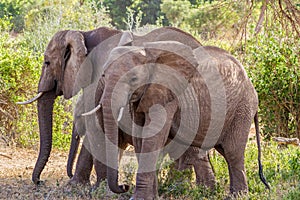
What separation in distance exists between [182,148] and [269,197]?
1.31m

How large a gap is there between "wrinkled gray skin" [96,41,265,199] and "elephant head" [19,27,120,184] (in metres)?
1.03

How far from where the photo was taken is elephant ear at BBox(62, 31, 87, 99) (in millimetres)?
6574

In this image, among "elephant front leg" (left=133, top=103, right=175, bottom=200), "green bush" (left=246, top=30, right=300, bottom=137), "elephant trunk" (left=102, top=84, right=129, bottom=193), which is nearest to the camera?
"elephant trunk" (left=102, top=84, right=129, bottom=193)

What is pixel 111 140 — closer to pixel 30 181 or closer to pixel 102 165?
pixel 102 165

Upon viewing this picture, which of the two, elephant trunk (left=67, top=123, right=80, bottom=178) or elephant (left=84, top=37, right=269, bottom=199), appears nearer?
→ elephant (left=84, top=37, right=269, bottom=199)

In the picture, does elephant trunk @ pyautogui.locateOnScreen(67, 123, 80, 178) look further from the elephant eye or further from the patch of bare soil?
the elephant eye

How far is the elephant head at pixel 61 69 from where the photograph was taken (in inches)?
261

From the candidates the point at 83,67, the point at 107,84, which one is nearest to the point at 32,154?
the point at 83,67

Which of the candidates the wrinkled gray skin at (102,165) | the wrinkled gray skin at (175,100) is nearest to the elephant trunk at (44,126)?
the wrinkled gray skin at (102,165)

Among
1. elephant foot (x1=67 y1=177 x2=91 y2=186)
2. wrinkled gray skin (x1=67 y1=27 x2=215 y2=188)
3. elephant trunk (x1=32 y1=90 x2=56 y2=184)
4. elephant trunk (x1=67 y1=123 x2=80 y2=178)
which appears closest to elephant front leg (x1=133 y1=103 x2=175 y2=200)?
wrinkled gray skin (x1=67 y1=27 x2=215 y2=188)

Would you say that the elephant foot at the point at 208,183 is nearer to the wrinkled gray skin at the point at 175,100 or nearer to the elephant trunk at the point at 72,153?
the wrinkled gray skin at the point at 175,100

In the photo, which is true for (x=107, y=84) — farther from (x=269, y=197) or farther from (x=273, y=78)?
(x=273, y=78)

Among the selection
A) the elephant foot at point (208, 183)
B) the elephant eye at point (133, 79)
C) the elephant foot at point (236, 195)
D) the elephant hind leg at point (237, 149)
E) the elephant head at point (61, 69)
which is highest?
the elephant eye at point (133, 79)

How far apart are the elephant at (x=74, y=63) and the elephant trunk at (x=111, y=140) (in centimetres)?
106
